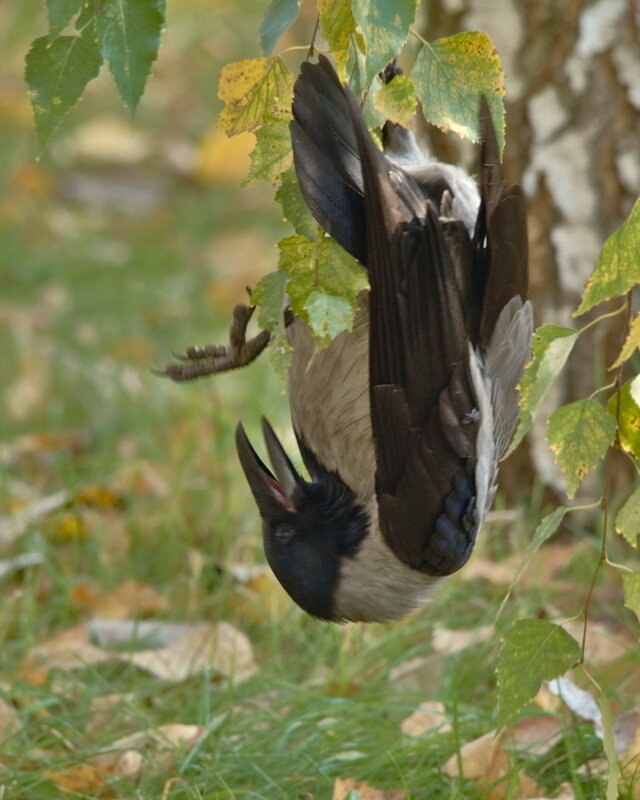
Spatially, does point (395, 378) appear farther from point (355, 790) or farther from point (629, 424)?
point (355, 790)

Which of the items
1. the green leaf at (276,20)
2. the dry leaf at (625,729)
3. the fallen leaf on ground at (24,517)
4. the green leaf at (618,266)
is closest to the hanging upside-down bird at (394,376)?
the green leaf at (276,20)

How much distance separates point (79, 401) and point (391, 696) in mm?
2218

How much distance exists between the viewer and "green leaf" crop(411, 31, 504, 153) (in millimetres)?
1678

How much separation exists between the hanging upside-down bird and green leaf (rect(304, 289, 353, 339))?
0.16m

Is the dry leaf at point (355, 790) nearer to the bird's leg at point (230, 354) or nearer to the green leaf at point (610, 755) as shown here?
the green leaf at point (610, 755)

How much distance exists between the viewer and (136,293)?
5781 millimetres

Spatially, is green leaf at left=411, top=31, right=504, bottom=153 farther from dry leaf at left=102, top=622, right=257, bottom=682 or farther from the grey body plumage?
dry leaf at left=102, top=622, right=257, bottom=682

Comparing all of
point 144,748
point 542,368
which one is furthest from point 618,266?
point 144,748

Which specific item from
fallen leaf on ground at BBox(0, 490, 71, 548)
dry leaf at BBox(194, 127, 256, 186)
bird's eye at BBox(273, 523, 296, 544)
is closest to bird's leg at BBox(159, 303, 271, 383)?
bird's eye at BBox(273, 523, 296, 544)

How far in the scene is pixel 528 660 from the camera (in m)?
1.89

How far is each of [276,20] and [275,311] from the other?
395 mm

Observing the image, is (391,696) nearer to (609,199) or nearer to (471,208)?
(471,208)

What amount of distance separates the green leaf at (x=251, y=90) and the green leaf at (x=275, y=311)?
216 mm

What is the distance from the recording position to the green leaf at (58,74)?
172cm
